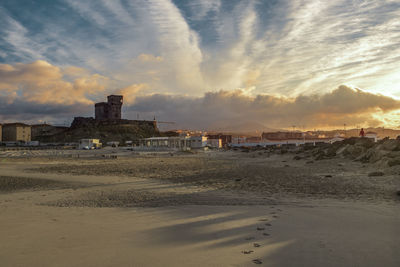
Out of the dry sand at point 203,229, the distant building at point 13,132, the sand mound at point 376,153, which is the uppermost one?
the distant building at point 13,132

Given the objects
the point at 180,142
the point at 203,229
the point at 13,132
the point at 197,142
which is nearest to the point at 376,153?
the point at 203,229

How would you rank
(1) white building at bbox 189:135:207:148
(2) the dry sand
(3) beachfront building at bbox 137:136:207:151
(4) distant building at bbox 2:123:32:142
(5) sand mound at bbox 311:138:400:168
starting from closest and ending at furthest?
Result: (2) the dry sand < (5) sand mound at bbox 311:138:400:168 < (3) beachfront building at bbox 137:136:207:151 < (1) white building at bbox 189:135:207:148 < (4) distant building at bbox 2:123:32:142

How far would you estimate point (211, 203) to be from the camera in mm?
8914

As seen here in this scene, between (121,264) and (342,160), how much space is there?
23.9 m

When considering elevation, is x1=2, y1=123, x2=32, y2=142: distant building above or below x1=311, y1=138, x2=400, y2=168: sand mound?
above

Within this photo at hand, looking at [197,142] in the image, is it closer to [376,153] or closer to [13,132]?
[376,153]

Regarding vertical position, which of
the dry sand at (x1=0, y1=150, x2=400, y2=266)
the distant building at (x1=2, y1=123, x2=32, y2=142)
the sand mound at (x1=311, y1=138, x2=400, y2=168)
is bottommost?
the dry sand at (x1=0, y1=150, x2=400, y2=266)

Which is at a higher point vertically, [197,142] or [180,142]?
[180,142]

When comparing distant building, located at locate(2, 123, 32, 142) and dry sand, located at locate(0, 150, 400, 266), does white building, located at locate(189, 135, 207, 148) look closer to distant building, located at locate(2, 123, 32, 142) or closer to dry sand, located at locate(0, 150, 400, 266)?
dry sand, located at locate(0, 150, 400, 266)

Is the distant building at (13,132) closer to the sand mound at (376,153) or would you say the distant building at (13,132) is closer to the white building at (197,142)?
the white building at (197,142)

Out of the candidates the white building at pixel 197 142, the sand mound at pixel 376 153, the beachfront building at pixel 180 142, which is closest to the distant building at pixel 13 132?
the beachfront building at pixel 180 142

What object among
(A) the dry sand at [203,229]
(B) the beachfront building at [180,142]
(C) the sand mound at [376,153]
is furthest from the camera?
(B) the beachfront building at [180,142]

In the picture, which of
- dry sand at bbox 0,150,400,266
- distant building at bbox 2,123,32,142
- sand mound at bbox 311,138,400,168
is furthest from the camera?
distant building at bbox 2,123,32,142

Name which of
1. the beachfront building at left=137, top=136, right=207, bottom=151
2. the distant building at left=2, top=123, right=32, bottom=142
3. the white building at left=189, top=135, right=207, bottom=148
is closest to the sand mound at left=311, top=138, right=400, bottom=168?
the beachfront building at left=137, top=136, right=207, bottom=151
